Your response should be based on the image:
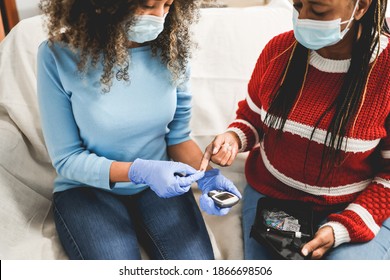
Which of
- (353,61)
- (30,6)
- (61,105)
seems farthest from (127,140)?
(30,6)

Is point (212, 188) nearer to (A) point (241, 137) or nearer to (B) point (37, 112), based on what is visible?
(A) point (241, 137)

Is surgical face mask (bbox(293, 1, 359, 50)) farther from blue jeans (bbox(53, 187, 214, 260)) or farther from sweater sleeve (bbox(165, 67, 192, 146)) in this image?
blue jeans (bbox(53, 187, 214, 260))

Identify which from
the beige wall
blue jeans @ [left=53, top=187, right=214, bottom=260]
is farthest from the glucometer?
the beige wall

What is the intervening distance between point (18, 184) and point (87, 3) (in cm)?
56

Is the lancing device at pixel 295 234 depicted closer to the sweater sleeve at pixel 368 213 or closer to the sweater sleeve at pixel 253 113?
the sweater sleeve at pixel 368 213

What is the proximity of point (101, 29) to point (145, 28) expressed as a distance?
0.10 metres

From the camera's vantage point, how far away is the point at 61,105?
0.98m

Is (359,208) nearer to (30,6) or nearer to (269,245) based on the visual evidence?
(269,245)

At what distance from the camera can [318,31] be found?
91 centimetres

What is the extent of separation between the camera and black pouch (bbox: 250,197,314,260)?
0.98 m

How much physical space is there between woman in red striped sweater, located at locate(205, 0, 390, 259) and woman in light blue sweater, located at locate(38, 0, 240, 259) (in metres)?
0.16

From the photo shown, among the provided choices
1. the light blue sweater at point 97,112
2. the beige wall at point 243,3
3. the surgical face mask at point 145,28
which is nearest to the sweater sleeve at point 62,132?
the light blue sweater at point 97,112

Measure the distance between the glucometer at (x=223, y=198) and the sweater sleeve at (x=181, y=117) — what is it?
21cm

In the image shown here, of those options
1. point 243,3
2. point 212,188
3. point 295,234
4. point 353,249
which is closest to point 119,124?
point 212,188
